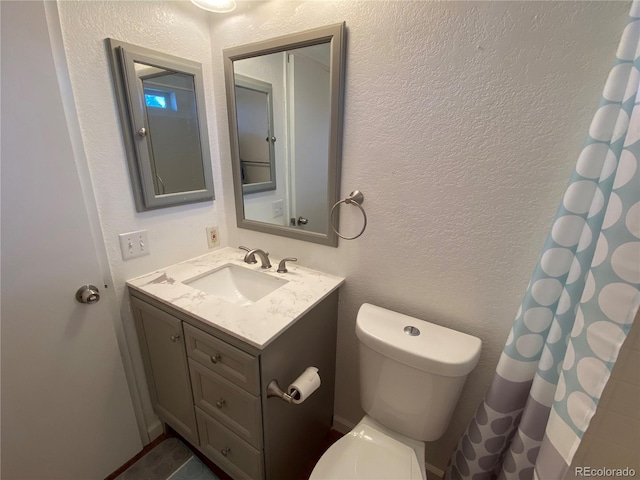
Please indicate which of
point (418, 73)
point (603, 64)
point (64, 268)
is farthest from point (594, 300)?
point (64, 268)

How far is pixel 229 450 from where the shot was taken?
114 centimetres

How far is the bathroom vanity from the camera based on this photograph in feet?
3.15

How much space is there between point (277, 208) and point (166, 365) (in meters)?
0.88

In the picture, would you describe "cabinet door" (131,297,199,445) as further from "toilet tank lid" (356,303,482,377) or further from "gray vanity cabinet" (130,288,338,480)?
"toilet tank lid" (356,303,482,377)

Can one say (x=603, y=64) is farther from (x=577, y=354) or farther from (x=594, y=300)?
(x=577, y=354)

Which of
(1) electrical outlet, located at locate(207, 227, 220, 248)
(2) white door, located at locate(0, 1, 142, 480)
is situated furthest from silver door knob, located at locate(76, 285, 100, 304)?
(1) electrical outlet, located at locate(207, 227, 220, 248)

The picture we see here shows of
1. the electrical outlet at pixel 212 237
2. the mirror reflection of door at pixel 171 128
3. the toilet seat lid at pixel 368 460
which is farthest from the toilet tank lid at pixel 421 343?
the mirror reflection of door at pixel 171 128

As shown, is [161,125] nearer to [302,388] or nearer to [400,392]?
[302,388]

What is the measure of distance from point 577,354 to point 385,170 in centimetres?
77

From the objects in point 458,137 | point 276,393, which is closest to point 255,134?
point 458,137

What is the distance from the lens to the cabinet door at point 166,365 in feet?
3.76

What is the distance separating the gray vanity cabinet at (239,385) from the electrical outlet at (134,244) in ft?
0.52

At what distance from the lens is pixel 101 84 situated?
1058mm

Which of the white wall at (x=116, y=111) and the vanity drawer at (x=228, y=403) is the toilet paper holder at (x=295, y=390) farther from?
the white wall at (x=116, y=111)
